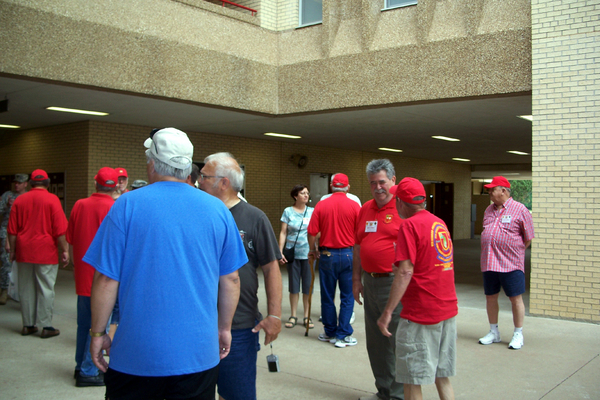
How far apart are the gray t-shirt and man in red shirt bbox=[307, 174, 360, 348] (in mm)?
2987

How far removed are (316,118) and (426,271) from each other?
26.9 ft

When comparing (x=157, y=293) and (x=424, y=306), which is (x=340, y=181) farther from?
(x=157, y=293)

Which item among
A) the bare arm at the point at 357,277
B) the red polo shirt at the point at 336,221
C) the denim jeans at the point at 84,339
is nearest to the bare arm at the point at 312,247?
the red polo shirt at the point at 336,221

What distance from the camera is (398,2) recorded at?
950cm

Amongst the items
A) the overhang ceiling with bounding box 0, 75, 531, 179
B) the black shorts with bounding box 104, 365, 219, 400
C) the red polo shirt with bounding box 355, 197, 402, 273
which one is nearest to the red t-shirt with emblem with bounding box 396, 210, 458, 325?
the red polo shirt with bounding box 355, 197, 402, 273

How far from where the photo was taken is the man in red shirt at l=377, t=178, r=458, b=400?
329 centimetres

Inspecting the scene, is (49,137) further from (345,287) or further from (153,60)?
(345,287)

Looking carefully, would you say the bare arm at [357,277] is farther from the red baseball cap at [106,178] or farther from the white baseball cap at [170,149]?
the white baseball cap at [170,149]

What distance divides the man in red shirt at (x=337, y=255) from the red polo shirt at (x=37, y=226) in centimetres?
311

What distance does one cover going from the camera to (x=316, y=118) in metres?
11.2

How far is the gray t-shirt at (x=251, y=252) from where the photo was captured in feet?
10.1

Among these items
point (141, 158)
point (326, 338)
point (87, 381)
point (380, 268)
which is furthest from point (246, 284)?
point (141, 158)

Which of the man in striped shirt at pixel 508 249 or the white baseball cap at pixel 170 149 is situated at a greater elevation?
the white baseball cap at pixel 170 149

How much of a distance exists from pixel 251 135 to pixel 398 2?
19.8 ft
